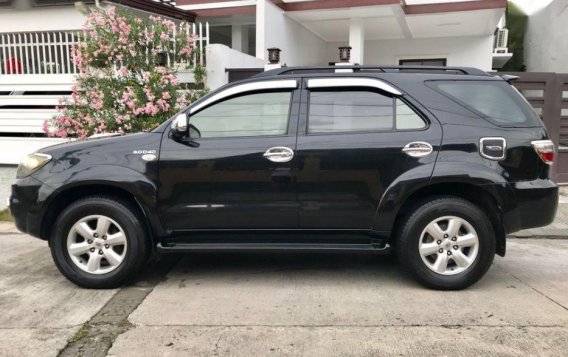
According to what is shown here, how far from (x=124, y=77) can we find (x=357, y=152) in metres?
5.13

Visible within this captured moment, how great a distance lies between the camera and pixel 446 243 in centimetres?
427

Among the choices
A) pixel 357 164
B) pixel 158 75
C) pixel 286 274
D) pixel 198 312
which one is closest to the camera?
pixel 198 312

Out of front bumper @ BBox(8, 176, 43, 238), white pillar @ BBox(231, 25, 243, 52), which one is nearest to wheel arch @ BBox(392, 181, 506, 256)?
front bumper @ BBox(8, 176, 43, 238)

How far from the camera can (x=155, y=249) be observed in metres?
4.50

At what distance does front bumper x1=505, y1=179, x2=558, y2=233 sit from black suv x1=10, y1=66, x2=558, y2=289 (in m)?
0.01

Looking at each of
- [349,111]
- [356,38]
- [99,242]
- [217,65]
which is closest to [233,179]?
[349,111]

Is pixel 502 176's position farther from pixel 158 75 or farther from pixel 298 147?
pixel 158 75

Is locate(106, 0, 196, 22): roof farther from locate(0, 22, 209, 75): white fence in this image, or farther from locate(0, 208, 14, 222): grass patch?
locate(0, 208, 14, 222): grass patch

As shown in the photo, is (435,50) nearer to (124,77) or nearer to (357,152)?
(124,77)

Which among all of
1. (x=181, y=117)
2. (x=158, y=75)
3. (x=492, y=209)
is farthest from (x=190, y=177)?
(x=158, y=75)

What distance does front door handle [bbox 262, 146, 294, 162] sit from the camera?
14.0ft

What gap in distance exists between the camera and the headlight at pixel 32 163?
443 centimetres

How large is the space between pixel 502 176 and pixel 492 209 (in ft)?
1.04

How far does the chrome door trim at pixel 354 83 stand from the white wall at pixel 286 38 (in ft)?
20.8
